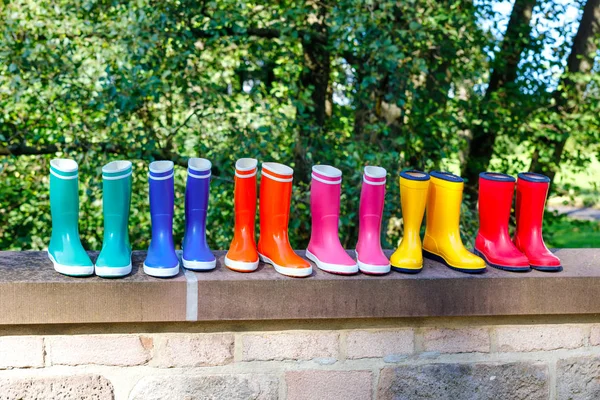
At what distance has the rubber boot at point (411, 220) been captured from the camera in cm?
213

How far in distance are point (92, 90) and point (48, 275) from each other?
8.40 feet

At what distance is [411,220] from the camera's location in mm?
2156

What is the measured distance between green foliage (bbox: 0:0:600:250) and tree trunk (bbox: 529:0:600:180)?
21cm

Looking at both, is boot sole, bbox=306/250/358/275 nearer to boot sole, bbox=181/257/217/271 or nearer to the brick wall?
the brick wall

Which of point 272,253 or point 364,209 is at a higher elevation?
point 364,209

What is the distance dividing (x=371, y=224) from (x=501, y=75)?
12.1 feet

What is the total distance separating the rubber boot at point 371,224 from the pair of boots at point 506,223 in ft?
1.06

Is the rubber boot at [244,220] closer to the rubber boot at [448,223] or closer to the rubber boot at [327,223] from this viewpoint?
the rubber boot at [327,223]

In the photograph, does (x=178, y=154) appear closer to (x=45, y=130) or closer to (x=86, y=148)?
(x=86, y=148)

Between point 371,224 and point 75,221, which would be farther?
point 371,224

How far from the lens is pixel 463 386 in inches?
86.4

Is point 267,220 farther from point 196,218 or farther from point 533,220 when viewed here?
point 533,220

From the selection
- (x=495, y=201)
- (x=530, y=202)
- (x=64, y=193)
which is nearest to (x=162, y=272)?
(x=64, y=193)

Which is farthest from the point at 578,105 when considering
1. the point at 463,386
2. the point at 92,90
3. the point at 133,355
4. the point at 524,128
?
the point at 133,355
